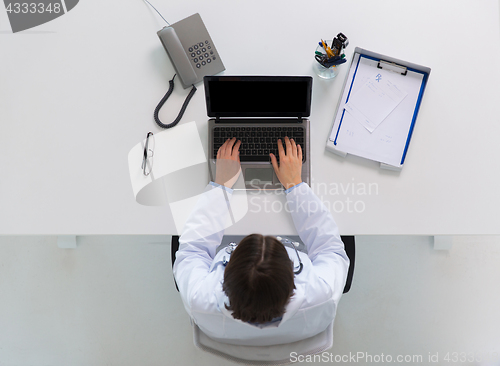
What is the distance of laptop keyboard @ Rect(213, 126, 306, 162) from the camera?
112 centimetres

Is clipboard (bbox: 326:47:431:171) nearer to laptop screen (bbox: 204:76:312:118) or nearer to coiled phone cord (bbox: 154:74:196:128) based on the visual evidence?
laptop screen (bbox: 204:76:312:118)

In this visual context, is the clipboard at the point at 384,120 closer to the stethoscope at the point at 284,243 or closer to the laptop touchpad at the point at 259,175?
the laptop touchpad at the point at 259,175

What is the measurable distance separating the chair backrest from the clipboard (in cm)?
58

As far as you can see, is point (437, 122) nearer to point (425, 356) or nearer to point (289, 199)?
point (289, 199)

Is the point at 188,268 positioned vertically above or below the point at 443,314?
above

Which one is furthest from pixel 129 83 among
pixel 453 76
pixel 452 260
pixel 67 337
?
pixel 452 260

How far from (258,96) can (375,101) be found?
15.8 inches

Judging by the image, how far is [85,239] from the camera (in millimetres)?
1740

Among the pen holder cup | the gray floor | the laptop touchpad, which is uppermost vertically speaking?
the pen holder cup

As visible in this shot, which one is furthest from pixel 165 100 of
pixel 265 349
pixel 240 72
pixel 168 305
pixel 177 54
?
pixel 168 305

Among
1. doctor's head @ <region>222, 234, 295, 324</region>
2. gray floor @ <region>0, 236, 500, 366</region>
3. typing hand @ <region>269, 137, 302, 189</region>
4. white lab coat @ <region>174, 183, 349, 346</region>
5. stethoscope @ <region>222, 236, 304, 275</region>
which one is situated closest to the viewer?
doctor's head @ <region>222, 234, 295, 324</region>

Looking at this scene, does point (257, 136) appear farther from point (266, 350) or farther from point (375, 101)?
point (266, 350)

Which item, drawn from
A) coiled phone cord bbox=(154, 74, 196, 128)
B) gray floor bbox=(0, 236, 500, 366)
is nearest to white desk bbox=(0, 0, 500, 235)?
coiled phone cord bbox=(154, 74, 196, 128)

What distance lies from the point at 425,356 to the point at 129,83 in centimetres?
183
